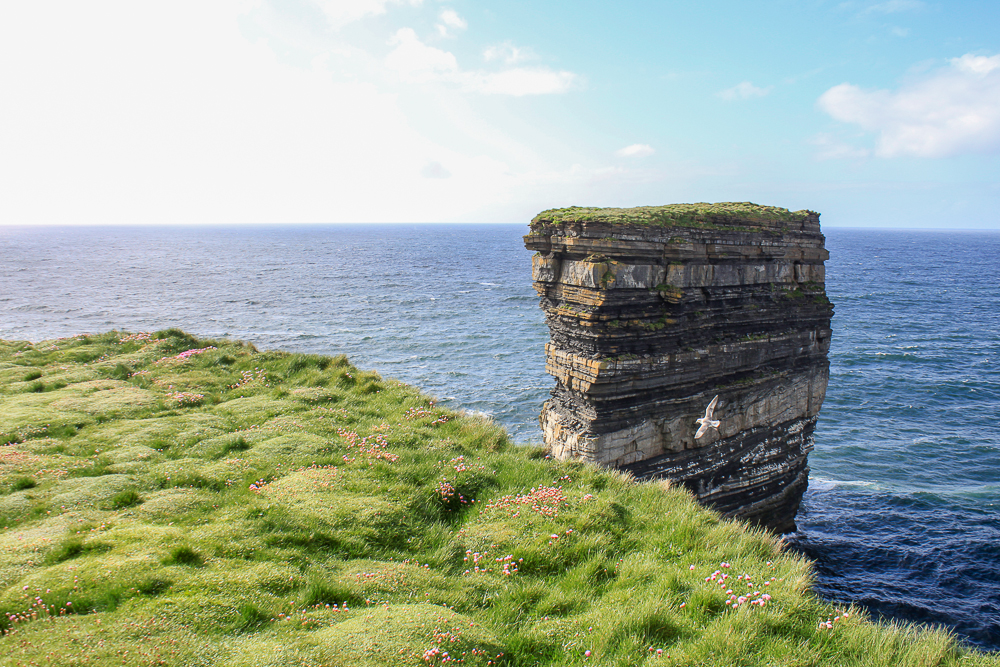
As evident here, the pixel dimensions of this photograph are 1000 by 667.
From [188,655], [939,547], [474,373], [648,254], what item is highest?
[648,254]

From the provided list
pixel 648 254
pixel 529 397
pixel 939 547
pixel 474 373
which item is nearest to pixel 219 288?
pixel 474 373

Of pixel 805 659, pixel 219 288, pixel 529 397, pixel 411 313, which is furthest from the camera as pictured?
pixel 219 288

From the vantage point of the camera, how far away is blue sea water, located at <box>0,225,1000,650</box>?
20578 mm

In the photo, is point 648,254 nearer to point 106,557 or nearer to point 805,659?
point 805,659

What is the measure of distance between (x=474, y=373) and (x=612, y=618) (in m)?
34.9

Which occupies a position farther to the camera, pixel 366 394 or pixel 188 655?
pixel 366 394

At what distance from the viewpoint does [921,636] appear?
7.41m

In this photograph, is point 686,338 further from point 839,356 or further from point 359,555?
point 839,356

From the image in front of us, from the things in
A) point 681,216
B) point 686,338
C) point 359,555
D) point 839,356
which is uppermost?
point 681,216

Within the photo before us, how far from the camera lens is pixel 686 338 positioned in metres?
17.2

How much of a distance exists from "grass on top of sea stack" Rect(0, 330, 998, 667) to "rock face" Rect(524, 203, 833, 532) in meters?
3.17

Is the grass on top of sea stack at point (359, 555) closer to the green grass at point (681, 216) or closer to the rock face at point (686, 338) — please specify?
the rock face at point (686, 338)

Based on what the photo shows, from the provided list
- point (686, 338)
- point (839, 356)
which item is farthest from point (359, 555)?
point (839, 356)

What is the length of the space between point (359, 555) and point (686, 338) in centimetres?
1206
